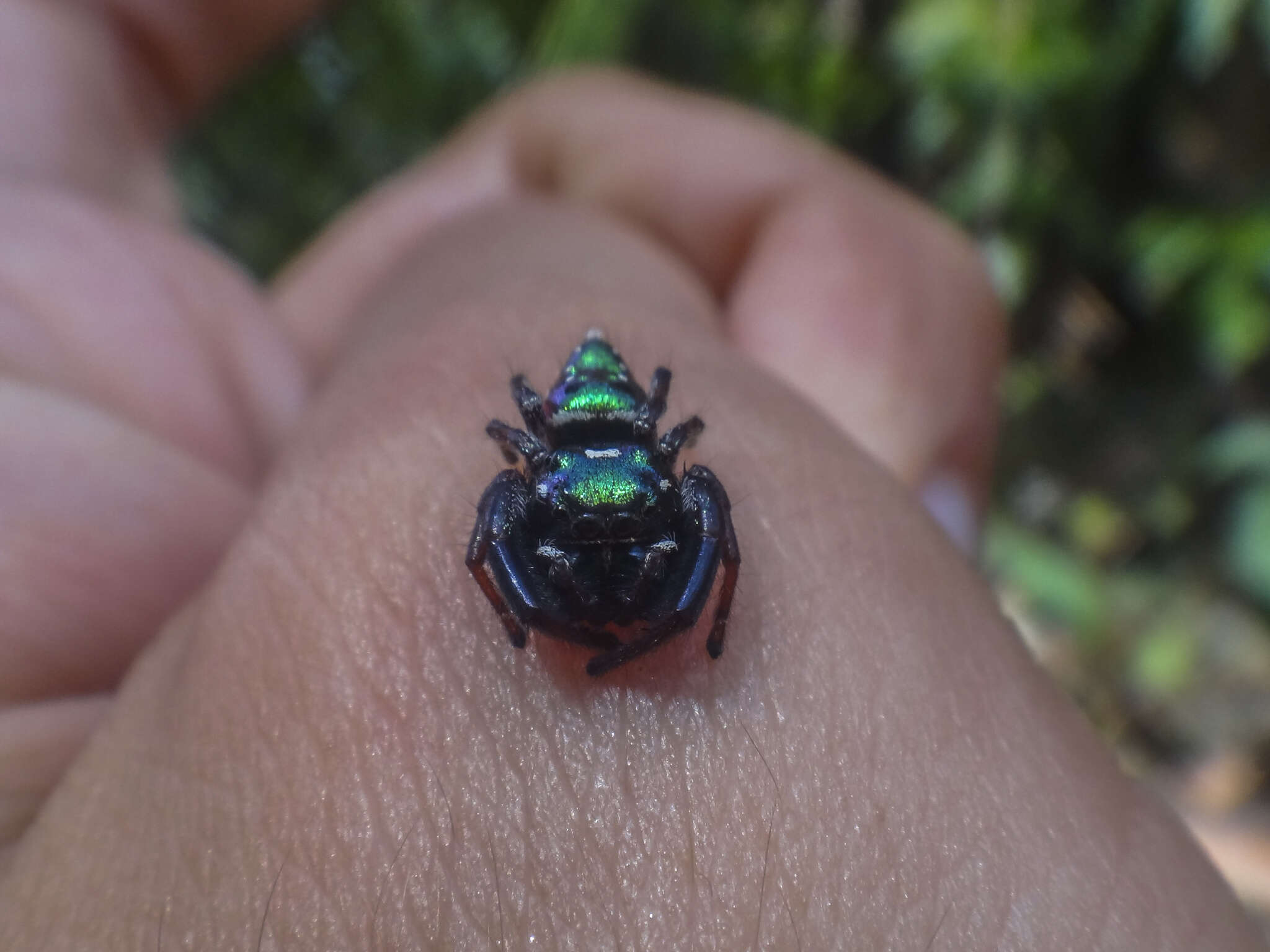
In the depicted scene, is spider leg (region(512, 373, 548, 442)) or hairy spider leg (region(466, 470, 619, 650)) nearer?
hairy spider leg (region(466, 470, 619, 650))

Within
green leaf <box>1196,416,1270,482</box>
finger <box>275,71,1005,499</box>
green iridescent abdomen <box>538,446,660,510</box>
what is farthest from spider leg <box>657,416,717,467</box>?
green leaf <box>1196,416,1270,482</box>

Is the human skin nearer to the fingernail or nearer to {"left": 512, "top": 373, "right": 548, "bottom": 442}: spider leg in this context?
{"left": 512, "top": 373, "right": 548, "bottom": 442}: spider leg

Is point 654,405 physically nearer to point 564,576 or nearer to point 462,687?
point 564,576

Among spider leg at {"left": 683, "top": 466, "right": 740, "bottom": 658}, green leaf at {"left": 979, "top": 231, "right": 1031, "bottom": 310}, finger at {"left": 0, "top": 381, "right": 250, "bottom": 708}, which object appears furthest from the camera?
green leaf at {"left": 979, "top": 231, "right": 1031, "bottom": 310}

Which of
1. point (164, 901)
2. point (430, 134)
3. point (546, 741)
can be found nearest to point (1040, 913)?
point (546, 741)

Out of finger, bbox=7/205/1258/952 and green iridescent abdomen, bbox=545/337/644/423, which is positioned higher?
green iridescent abdomen, bbox=545/337/644/423

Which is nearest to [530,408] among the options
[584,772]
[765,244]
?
[584,772]
